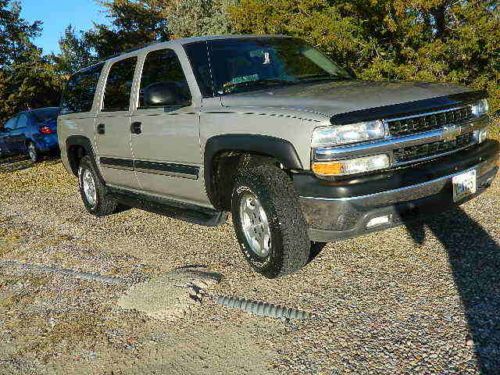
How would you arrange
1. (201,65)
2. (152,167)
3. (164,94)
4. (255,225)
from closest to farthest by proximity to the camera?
1. (255,225)
2. (164,94)
3. (201,65)
4. (152,167)

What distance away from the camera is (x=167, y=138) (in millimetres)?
4473

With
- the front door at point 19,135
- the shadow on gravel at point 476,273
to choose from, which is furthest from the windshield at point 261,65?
the front door at point 19,135

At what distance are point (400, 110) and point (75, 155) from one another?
15.8 feet

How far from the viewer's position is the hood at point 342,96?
3.27 m

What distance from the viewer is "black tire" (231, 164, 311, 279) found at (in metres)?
3.44

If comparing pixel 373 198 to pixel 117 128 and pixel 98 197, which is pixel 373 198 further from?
pixel 98 197

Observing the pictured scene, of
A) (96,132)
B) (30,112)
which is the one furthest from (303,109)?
(30,112)

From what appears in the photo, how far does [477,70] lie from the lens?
27.6ft

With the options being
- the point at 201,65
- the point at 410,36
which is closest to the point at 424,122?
the point at 201,65

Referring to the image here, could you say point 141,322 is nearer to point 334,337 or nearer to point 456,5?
point 334,337

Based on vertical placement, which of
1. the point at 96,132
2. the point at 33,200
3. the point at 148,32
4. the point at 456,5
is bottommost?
the point at 33,200

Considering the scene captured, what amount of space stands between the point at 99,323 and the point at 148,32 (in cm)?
2322

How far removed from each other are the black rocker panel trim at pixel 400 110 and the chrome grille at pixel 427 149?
0.75 ft

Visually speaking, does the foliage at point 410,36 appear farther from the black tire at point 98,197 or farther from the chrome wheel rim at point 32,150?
the chrome wheel rim at point 32,150
